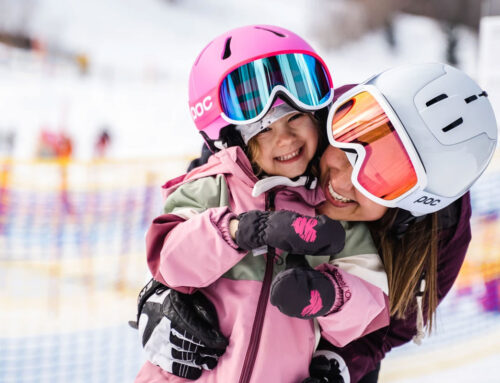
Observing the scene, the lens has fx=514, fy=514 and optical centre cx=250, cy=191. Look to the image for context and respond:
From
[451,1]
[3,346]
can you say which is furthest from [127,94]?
[3,346]

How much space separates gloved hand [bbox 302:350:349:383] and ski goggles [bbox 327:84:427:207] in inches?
16.8

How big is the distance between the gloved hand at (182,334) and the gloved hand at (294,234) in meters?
0.26

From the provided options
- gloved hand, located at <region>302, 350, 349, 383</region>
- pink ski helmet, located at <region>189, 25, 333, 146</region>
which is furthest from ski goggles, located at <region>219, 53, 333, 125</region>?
gloved hand, located at <region>302, 350, 349, 383</region>

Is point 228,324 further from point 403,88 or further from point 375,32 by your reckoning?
point 375,32

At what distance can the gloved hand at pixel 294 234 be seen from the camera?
3.03 feet

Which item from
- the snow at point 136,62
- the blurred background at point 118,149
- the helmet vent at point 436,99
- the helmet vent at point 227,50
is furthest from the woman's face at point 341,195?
the snow at point 136,62

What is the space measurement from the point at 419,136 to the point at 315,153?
0.29m

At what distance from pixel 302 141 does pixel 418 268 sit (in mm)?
417

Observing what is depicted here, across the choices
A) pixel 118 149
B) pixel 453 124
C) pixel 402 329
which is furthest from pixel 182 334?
pixel 118 149

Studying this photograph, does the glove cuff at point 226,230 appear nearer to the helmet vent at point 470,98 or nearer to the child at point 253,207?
the child at point 253,207

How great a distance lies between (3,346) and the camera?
3.15 m

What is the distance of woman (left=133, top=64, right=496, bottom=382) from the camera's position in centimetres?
105

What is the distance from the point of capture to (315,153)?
1269 millimetres

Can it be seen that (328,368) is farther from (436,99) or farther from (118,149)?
(118,149)
